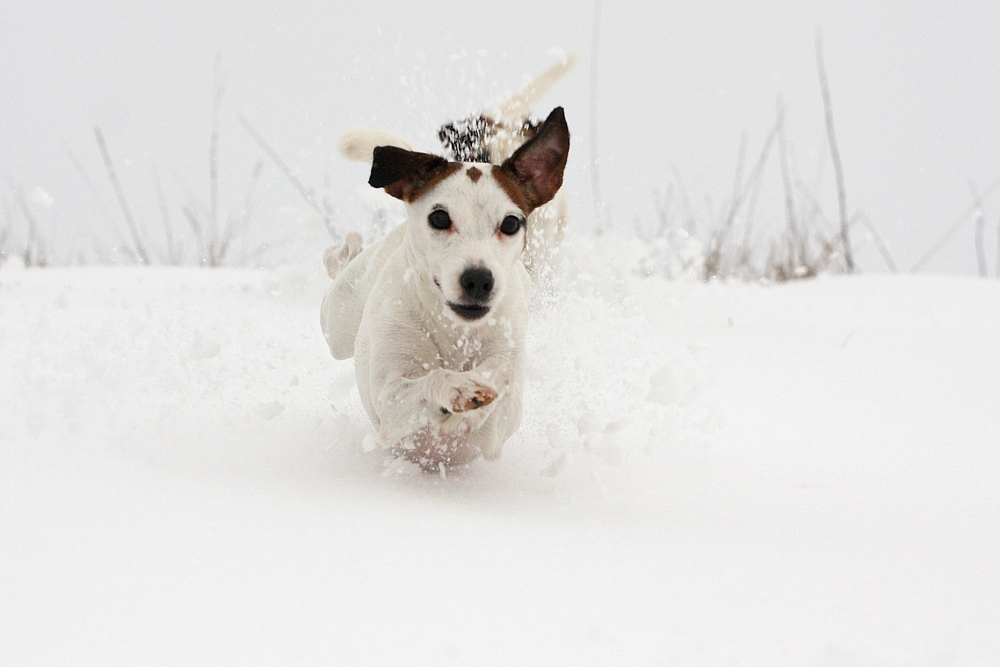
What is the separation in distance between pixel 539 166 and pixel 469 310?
19.6 inches

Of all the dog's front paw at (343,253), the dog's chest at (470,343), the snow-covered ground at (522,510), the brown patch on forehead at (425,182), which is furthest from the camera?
the dog's front paw at (343,253)

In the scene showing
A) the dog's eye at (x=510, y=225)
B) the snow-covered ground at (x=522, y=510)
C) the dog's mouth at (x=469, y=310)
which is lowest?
the snow-covered ground at (x=522, y=510)

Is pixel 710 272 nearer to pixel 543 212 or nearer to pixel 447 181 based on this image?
pixel 543 212

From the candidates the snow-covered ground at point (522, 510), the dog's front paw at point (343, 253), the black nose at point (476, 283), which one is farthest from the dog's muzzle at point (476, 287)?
the dog's front paw at point (343, 253)

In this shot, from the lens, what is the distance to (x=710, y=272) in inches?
315

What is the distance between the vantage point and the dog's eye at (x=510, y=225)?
8.04ft

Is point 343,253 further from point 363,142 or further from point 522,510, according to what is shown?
point 522,510

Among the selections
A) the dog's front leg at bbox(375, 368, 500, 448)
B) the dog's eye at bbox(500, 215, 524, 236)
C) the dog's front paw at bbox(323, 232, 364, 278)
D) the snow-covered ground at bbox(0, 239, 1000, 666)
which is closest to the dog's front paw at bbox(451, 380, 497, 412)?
the dog's front leg at bbox(375, 368, 500, 448)

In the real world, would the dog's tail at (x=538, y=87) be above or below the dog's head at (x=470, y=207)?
above

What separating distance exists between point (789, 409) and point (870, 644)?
2.63m

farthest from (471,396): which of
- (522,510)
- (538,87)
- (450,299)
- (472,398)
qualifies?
(538,87)

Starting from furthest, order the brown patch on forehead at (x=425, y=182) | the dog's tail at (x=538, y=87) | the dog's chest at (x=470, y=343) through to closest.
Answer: the dog's tail at (x=538, y=87) → the dog's chest at (x=470, y=343) → the brown patch on forehead at (x=425, y=182)

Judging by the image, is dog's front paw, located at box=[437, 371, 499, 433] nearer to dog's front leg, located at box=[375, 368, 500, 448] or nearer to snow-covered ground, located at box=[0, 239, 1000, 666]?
dog's front leg, located at box=[375, 368, 500, 448]

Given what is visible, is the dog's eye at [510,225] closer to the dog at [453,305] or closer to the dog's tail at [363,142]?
the dog at [453,305]
